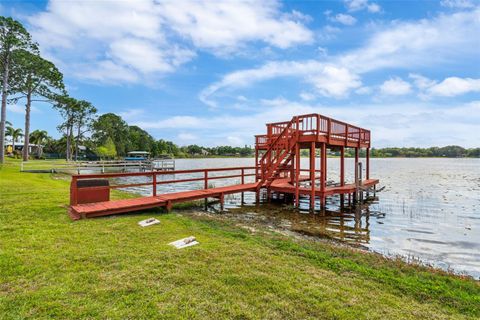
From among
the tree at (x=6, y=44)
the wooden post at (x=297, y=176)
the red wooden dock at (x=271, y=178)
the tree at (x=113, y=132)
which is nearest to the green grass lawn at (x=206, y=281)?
the red wooden dock at (x=271, y=178)

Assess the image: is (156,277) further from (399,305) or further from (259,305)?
(399,305)

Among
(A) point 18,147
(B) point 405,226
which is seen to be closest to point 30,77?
(B) point 405,226

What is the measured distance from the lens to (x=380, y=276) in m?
4.10

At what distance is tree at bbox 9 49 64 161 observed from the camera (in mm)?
25797

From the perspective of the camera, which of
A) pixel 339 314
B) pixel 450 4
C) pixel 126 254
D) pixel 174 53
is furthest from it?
pixel 174 53

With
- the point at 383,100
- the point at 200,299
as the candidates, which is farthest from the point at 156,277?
the point at 383,100

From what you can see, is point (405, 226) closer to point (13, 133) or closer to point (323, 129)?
point (323, 129)

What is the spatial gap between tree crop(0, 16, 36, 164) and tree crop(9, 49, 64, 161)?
23.0 inches

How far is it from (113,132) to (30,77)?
42909 millimetres

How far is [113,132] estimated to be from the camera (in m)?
69.0

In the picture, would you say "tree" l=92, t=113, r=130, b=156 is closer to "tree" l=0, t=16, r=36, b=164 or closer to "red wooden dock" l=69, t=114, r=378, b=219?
"tree" l=0, t=16, r=36, b=164

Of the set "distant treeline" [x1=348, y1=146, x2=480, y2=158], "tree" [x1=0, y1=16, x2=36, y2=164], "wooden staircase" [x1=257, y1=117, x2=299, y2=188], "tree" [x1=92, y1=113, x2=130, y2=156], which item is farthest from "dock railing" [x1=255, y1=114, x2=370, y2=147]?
"distant treeline" [x1=348, y1=146, x2=480, y2=158]

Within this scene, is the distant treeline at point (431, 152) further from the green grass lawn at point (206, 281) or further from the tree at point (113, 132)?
the green grass lawn at point (206, 281)

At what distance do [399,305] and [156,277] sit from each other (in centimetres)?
315
